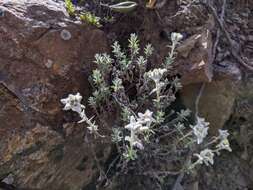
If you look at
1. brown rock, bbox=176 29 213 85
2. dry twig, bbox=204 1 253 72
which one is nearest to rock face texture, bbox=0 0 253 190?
brown rock, bbox=176 29 213 85

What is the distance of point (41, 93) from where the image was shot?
2.32 metres

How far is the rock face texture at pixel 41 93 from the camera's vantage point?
7.30ft

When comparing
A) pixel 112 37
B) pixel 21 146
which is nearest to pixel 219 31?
pixel 112 37

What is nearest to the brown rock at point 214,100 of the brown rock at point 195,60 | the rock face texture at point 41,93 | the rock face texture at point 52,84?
the rock face texture at point 52,84

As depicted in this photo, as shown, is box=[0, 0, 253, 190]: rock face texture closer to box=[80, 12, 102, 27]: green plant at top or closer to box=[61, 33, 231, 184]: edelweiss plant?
box=[80, 12, 102, 27]: green plant at top

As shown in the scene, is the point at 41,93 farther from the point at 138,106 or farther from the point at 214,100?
the point at 214,100

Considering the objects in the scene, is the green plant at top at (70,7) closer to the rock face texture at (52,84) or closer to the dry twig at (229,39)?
the rock face texture at (52,84)

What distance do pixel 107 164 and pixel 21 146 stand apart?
2.01 ft

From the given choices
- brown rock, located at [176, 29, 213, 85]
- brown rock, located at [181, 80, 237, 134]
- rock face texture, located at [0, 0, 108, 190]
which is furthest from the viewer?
brown rock, located at [181, 80, 237, 134]

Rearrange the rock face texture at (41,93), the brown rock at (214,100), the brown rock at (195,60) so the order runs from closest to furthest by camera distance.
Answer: the rock face texture at (41,93) < the brown rock at (195,60) < the brown rock at (214,100)

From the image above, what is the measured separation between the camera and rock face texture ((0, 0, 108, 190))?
223 cm

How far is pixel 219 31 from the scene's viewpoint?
2.83 metres

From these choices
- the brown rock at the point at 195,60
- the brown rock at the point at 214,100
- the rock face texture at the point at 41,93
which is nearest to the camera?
the rock face texture at the point at 41,93

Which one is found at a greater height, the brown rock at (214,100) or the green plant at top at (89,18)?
the green plant at top at (89,18)
